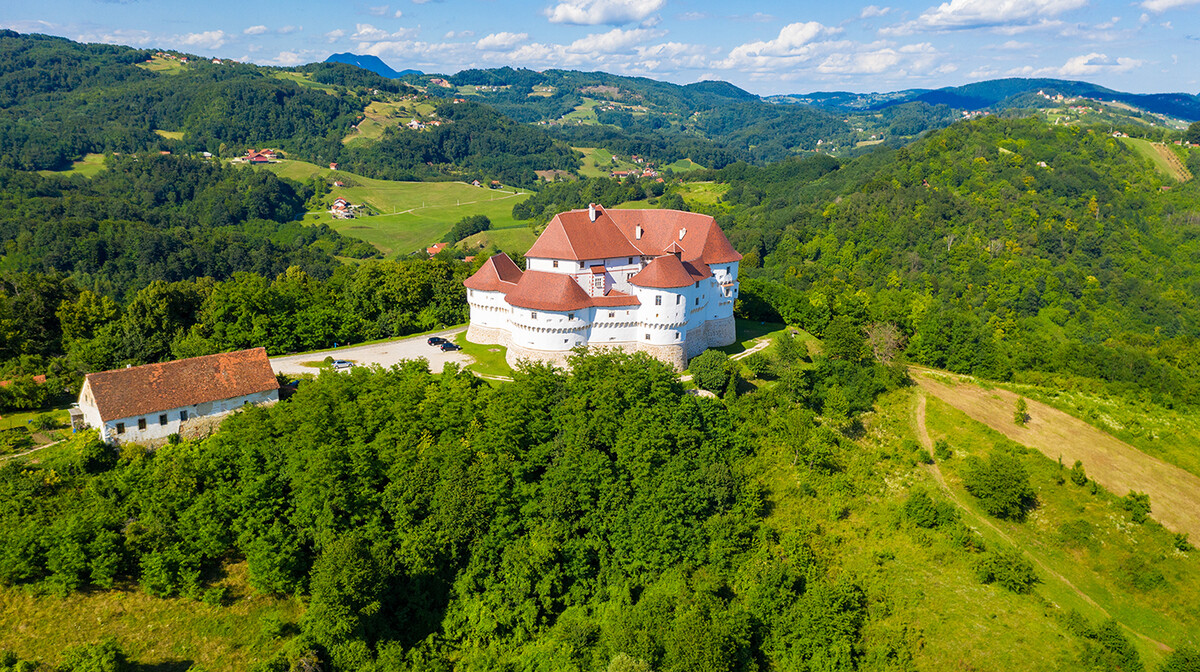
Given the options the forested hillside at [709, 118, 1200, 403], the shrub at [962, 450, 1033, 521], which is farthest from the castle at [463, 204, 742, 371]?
the shrub at [962, 450, 1033, 521]

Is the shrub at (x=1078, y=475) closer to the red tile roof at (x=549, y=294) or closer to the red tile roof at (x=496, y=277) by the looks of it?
the red tile roof at (x=549, y=294)

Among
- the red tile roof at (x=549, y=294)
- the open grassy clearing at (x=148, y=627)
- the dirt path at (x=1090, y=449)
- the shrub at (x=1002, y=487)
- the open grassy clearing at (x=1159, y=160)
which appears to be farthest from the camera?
the open grassy clearing at (x=1159, y=160)

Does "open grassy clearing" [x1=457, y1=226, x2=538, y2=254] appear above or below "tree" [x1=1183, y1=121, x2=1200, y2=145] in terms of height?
below

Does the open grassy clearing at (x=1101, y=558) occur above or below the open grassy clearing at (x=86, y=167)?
below

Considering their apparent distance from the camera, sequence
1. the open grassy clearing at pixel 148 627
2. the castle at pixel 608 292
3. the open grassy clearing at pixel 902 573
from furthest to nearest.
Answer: the castle at pixel 608 292 < the open grassy clearing at pixel 902 573 < the open grassy clearing at pixel 148 627

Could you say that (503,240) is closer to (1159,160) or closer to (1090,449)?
(1090,449)

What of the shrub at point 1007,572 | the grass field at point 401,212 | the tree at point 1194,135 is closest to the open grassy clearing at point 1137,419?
the shrub at point 1007,572

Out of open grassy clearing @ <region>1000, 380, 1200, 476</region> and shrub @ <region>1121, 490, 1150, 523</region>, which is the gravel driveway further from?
open grassy clearing @ <region>1000, 380, 1200, 476</region>
